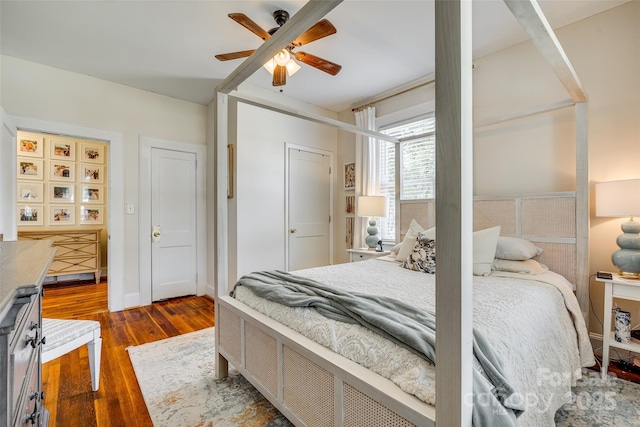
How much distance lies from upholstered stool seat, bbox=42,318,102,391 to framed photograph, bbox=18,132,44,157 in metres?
4.04

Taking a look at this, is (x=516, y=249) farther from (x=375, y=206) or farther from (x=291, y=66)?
(x=291, y=66)

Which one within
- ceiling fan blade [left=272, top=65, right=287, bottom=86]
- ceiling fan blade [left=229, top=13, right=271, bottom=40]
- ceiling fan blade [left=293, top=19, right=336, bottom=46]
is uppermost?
ceiling fan blade [left=229, top=13, right=271, bottom=40]

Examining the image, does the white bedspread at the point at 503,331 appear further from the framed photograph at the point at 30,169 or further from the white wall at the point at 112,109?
the framed photograph at the point at 30,169

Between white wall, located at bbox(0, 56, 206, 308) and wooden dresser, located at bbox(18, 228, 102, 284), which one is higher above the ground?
white wall, located at bbox(0, 56, 206, 308)

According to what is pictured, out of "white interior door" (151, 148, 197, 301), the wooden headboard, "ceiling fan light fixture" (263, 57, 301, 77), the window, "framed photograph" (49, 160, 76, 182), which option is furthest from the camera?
"framed photograph" (49, 160, 76, 182)

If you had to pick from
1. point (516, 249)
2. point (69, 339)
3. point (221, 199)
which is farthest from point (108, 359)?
point (516, 249)

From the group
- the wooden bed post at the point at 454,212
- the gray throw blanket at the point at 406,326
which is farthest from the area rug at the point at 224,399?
the wooden bed post at the point at 454,212

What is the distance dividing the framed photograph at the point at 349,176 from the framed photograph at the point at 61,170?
4465 millimetres

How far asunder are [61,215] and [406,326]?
5.82 metres

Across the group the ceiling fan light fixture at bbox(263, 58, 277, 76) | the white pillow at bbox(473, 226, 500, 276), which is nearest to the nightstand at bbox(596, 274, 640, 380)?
the white pillow at bbox(473, 226, 500, 276)

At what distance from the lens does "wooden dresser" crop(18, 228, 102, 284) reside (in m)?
4.43

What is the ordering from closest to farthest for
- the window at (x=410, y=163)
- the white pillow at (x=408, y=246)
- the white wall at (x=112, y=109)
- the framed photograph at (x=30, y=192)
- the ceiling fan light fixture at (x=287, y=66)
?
the ceiling fan light fixture at (x=287, y=66) → the white pillow at (x=408, y=246) → the white wall at (x=112, y=109) → the window at (x=410, y=163) → the framed photograph at (x=30, y=192)

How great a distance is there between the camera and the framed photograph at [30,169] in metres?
4.39

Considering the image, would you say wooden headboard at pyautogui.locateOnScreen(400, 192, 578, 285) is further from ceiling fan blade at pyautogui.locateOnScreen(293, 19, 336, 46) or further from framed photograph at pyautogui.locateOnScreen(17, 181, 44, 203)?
framed photograph at pyautogui.locateOnScreen(17, 181, 44, 203)
